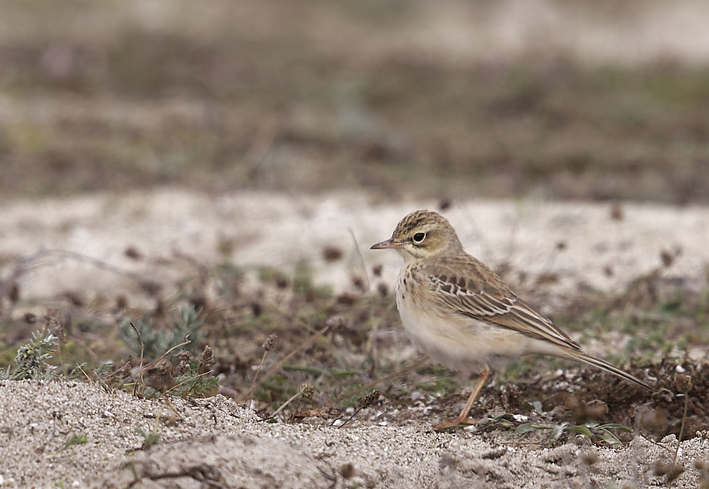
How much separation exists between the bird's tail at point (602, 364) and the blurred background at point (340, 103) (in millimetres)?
5091

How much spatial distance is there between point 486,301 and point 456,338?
0.24m

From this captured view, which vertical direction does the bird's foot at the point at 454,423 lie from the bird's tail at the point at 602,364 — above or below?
below

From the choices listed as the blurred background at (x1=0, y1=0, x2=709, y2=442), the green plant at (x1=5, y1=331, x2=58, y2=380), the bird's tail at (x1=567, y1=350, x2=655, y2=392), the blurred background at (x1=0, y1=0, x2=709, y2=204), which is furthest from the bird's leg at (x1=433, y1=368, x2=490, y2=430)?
the blurred background at (x1=0, y1=0, x2=709, y2=204)

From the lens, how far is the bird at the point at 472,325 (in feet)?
12.6

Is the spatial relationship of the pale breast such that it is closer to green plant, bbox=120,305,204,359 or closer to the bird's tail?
the bird's tail

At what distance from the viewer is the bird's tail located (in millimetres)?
3693

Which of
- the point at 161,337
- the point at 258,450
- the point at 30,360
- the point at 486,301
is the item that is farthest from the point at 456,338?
the point at 30,360

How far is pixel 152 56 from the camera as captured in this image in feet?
45.4

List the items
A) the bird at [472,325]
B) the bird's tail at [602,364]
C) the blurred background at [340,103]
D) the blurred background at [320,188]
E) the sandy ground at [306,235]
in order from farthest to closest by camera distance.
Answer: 1. the blurred background at [340,103]
2. the sandy ground at [306,235]
3. the blurred background at [320,188]
4. the bird at [472,325]
5. the bird's tail at [602,364]

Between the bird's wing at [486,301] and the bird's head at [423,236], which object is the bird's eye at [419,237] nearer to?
the bird's head at [423,236]

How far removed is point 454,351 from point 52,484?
1.82m

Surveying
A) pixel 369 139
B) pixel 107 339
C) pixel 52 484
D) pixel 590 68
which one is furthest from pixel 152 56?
pixel 52 484

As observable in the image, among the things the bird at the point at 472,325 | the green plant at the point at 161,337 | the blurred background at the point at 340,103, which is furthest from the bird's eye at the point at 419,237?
the blurred background at the point at 340,103

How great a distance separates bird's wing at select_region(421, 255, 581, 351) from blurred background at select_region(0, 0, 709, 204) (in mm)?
4722
